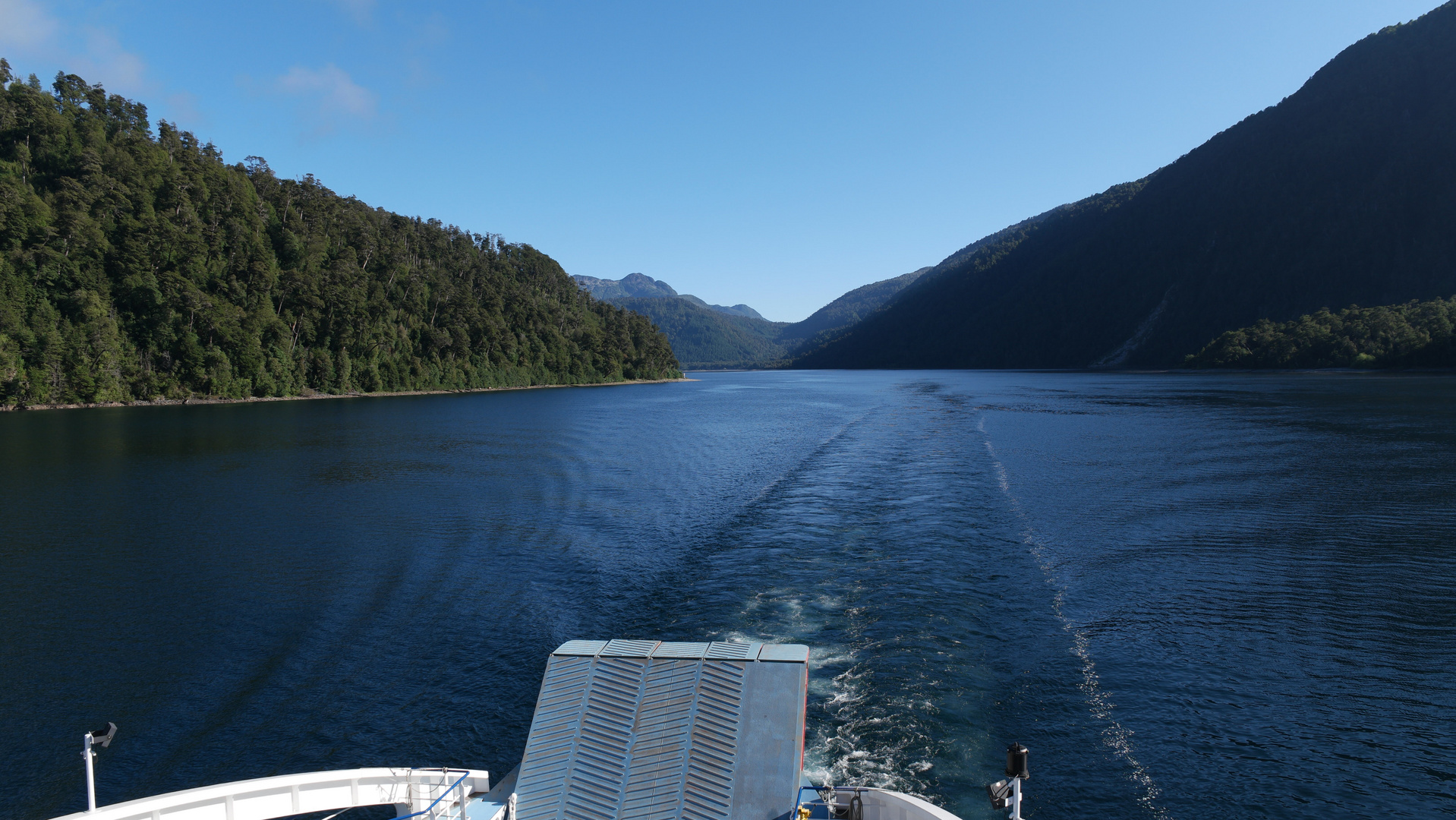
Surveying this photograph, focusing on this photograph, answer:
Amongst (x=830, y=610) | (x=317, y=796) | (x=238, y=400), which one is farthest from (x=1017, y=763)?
(x=238, y=400)

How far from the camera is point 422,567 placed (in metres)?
20.2

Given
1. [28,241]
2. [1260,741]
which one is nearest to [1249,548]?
[1260,741]

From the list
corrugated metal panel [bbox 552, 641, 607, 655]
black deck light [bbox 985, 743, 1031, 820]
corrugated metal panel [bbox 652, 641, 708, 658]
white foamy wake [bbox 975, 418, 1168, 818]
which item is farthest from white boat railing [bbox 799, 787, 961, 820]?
white foamy wake [bbox 975, 418, 1168, 818]

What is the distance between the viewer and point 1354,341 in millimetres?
130500

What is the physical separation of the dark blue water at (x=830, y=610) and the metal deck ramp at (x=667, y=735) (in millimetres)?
2934

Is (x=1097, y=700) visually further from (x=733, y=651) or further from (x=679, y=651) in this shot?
(x=679, y=651)

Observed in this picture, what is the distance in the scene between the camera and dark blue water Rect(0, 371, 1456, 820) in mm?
10430

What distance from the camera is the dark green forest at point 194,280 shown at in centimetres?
8519

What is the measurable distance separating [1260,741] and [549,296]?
190 meters

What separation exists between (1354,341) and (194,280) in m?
200

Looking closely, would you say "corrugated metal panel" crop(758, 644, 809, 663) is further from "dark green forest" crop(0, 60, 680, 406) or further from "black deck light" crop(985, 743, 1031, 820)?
"dark green forest" crop(0, 60, 680, 406)

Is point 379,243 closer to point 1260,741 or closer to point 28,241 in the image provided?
point 28,241

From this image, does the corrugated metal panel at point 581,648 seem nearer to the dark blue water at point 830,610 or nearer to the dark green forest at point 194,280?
the dark blue water at point 830,610

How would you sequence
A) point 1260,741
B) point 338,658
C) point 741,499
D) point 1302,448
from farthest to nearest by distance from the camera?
point 1302,448
point 741,499
point 338,658
point 1260,741
